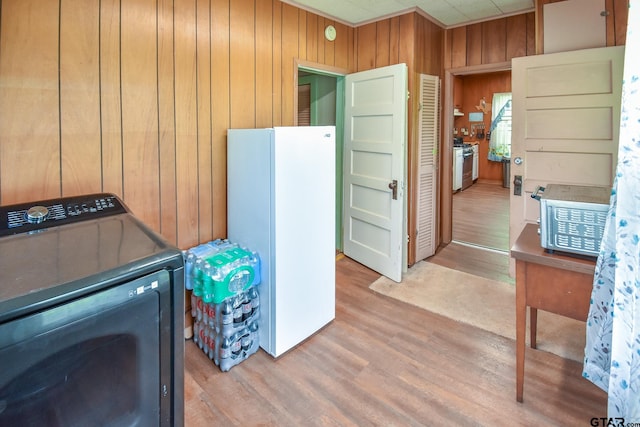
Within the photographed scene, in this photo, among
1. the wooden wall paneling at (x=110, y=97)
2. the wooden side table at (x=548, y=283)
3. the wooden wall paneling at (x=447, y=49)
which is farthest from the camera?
the wooden wall paneling at (x=447, y=49)

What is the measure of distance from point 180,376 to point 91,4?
6.19 feet

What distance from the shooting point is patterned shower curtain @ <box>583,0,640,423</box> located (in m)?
1.32

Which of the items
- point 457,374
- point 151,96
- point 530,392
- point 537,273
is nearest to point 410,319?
point 457,374

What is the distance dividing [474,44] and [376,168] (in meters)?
1.66

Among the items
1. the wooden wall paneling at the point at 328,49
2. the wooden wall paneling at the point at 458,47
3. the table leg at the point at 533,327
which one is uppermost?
the wooden wall paneling at the point at 458,47

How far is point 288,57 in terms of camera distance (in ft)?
9.76

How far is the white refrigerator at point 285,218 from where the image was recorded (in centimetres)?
216

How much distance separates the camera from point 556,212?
161 centimetres

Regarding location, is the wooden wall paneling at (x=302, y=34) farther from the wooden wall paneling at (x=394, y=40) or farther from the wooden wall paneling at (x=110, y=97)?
the wooden wall paneling at (x=110, y=97)

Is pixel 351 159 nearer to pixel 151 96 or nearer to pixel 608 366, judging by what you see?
pixel 151 96

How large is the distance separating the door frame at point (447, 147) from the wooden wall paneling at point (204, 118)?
2.60 m

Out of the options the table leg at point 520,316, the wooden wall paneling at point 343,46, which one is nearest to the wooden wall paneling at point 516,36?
the wooden wall paneling at point 343,46

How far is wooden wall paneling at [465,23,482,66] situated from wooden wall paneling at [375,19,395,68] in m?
0.91

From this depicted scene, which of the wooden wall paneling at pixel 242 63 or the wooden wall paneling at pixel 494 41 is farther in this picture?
the wooden wall paneling at pixel 494 41
